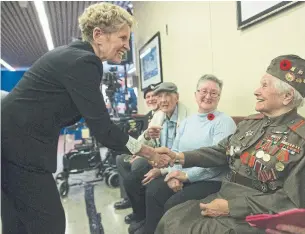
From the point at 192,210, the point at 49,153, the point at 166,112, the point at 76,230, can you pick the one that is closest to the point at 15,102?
the point at 49,153

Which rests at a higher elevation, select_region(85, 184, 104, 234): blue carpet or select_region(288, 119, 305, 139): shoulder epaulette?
select_region(288, 119, 305, 139): shoulder epaulette

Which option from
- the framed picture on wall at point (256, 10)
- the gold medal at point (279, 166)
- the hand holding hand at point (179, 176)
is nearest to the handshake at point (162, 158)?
the hand holding hand at point (179, 176)

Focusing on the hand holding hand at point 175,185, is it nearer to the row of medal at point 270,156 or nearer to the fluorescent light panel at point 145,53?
the row of medal at point 270,156

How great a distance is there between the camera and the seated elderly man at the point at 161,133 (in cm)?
230

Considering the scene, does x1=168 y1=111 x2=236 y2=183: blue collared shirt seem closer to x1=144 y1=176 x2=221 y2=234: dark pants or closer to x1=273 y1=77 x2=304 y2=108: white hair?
x1=144 y1=176 x2=221 y2=234: dark pants

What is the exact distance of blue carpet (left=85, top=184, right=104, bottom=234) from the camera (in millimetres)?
2393

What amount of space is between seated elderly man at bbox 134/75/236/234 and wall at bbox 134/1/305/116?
257 millimetres

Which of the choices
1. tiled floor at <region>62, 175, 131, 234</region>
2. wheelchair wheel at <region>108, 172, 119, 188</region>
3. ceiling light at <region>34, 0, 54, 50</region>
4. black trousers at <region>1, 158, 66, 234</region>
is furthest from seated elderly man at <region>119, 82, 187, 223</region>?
ceiling light at <region>34, 0, 54, 50</region>

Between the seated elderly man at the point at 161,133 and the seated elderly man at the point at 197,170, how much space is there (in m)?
0.32

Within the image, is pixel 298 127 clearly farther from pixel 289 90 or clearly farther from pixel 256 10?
pixel 256 10

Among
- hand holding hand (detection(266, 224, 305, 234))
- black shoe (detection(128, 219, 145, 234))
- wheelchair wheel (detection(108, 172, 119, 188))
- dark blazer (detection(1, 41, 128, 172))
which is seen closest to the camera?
hand holding hand (detection(266, 224, 305, 234))

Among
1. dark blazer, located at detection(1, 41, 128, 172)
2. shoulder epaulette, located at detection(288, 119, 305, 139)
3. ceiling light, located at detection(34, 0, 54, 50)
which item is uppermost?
ceiling light, located at detection(34, 0, 54, 50)

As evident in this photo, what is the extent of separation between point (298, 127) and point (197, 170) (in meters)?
0.69

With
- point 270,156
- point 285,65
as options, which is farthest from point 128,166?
point 285,65
